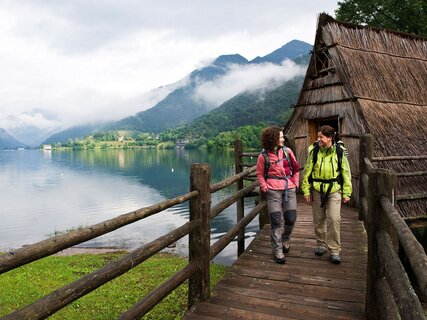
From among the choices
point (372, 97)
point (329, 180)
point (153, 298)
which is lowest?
point (153, 298)

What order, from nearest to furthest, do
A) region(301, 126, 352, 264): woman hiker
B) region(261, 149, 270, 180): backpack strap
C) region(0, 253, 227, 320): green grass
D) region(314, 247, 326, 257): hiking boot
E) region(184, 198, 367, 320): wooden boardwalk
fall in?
region(184, 198, 367, 320): wooden boardwalk
region(261, 149, 270, 180): backpack strap
region(301, 126, 352, 264): woman hiker
region(314, 247, 326, 257): hiking boot
region(0, 253, 227, 320): green grass

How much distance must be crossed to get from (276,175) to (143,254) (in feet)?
8.90

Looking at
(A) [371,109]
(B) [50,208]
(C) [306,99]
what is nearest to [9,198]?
(B) [50,208]

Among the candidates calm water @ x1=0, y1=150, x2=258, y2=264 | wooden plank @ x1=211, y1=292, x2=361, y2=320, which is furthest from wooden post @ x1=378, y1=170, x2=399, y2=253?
calm water @ x1=0, y1=150, x2=258, y2=264

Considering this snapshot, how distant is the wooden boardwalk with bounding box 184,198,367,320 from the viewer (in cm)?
421

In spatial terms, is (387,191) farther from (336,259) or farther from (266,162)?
(336,259)

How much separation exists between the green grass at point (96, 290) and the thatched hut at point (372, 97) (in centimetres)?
669

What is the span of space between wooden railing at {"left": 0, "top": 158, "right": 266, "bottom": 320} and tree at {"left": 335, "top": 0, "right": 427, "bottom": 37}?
20.5m

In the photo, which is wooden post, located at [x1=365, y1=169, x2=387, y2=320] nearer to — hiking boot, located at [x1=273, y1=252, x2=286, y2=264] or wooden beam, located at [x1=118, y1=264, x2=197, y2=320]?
hiking boot, located at [x1=273, y1=252, x2=286, y2=264]

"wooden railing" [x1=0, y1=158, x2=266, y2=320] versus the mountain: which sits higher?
the mountain

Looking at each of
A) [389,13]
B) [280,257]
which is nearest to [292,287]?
[280,257]

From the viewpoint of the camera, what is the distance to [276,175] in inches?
220

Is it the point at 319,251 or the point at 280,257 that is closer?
the point at 280,257

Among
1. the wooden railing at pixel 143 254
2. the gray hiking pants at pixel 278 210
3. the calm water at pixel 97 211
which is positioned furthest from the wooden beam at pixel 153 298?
the calm water at pixel 97 211
